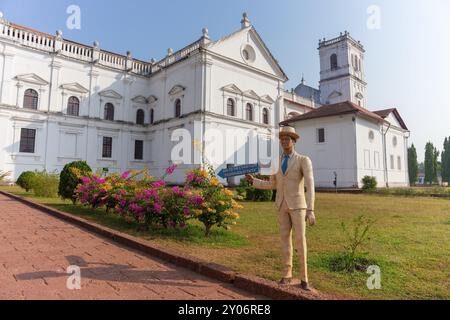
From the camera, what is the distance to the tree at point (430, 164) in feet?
177

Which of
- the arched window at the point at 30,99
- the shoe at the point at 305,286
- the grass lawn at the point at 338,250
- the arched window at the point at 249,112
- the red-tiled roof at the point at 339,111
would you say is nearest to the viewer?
the shoe at the point at 305,286

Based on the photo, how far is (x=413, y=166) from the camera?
170 ft

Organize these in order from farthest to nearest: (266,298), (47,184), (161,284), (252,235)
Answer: (47,184), (252,235), (161,284), (266,298)

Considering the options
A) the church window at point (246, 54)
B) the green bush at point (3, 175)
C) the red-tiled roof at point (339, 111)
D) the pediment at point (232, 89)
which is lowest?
the green bush at point (3, 175)

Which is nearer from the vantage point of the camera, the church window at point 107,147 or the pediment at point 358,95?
the church window at point 107,147

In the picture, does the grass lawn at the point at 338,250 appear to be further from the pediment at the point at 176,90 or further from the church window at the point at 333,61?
the church window at the point at 333,61

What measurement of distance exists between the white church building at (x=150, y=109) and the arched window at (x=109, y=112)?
0.32ft

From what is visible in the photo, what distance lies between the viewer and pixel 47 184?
45.0ft

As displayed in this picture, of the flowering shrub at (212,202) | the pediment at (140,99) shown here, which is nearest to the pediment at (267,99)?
the pediment at (140,99)

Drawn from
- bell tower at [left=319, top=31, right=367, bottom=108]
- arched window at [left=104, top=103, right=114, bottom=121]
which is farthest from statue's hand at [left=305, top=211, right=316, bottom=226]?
bell tower at [left=319, top=31, right=367, bottom=108]

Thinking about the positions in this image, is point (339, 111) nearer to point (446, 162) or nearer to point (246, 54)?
point (246, 54)

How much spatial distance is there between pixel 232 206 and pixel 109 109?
26.9m
